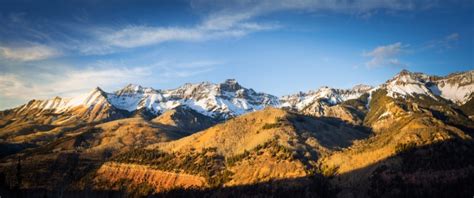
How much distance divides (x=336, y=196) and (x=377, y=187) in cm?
1844

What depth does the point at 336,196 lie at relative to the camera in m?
198

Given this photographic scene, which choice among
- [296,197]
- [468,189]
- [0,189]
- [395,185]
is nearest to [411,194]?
[395,185]

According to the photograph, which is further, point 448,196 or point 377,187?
point 377,187

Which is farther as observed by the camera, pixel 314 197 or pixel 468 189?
pixel 314 197

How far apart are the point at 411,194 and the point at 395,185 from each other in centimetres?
985

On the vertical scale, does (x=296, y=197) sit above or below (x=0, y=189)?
below

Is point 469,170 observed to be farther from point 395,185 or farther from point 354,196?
point 354,196

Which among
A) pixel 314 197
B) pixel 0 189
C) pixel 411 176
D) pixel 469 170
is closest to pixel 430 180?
pixel 411 176

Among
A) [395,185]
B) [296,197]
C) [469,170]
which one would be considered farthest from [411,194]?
[296,197]

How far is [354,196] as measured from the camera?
634 ft

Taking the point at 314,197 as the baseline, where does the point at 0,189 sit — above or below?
above

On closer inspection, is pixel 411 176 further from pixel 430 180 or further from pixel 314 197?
pixel 314 197

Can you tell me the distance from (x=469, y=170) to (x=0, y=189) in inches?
7984

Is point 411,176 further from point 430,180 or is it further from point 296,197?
point 296,197
